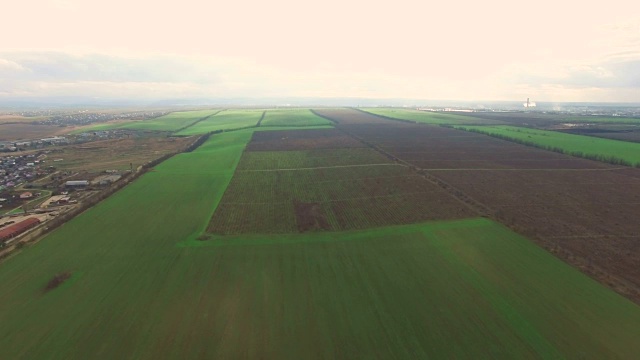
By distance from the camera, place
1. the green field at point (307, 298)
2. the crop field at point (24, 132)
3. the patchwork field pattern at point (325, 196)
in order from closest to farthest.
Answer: the green field at point (307, 298), the patchwork field pattern at point (325, 196), the crop field at point (24, 132)

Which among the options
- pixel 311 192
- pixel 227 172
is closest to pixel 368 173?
pixel 311 192

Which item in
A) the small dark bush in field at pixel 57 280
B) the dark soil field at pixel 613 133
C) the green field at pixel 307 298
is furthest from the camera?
the dark soil field at pixel 613 133

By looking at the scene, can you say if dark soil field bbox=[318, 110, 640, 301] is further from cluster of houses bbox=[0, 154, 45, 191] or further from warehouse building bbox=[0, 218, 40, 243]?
cluster of houses bbox=[0, 154, 45, 191]

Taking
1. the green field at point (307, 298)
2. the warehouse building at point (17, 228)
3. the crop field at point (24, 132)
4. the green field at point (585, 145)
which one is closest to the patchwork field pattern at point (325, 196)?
the green field at point (307, 298)

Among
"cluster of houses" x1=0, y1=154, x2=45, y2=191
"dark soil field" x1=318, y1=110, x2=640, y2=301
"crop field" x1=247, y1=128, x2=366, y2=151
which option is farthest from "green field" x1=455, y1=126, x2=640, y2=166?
"cluster of houses" x1=0, y1=154, x2=45, y2=191

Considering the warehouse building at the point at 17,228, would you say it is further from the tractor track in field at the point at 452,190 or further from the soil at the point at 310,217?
the tractor track in field at the point at 452,190

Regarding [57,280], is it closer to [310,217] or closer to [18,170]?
[310,217]
